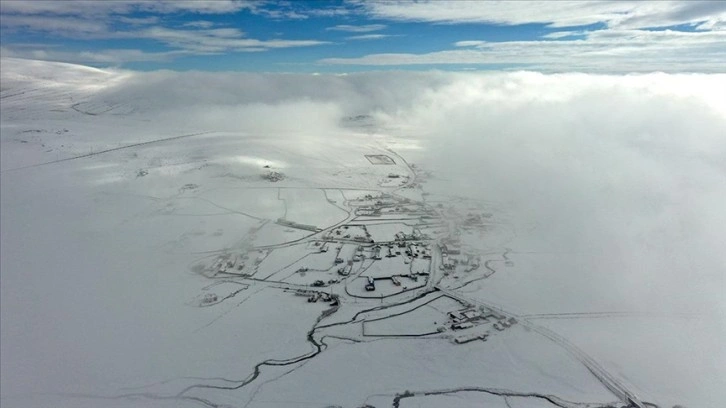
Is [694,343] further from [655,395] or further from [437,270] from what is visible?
[437,270]

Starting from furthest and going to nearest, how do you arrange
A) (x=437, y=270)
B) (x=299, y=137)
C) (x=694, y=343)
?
1. (x=299, y=137)
2. (x=437, y=270)
3. (x=694, y=343)

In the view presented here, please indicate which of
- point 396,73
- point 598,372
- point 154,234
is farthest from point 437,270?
point 396,73

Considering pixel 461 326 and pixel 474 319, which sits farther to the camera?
pixel 474 319

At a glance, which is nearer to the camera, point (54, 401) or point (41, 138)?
point (54, 401)

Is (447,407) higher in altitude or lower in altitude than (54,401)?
lower

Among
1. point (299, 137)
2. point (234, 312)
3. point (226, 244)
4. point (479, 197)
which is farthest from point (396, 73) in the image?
point (234, 312)

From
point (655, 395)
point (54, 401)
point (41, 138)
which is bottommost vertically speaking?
point (655, 395)

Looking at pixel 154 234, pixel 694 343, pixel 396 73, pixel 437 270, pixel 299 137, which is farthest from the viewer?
pixel 396 73

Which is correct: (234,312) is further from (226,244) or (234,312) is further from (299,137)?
(299,137)

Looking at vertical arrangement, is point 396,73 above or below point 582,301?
above
